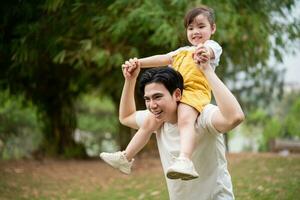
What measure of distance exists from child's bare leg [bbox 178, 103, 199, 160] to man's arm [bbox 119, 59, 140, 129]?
1.13ft

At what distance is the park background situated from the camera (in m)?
6.77

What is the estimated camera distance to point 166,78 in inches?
101

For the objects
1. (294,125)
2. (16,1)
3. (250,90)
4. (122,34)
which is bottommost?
(294,125)

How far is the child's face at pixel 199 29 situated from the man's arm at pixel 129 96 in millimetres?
339

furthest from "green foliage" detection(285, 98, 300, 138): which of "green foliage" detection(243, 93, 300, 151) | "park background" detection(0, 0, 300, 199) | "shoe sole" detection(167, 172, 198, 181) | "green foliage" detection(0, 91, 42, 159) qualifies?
"shoe sole" detection(167, 172, 198, 181)

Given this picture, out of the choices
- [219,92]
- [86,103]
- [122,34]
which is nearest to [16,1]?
[122,34]

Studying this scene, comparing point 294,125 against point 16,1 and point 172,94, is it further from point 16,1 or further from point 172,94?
point 172,94

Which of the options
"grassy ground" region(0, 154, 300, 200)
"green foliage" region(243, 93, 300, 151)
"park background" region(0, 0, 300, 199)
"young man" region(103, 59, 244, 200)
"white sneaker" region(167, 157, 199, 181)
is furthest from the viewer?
"green foliage" region(243, 93, 300, 151)

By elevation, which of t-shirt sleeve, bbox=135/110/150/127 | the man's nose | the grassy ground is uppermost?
the man's nose

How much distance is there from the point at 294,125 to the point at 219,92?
50.7 ft

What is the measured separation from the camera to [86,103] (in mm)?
18297

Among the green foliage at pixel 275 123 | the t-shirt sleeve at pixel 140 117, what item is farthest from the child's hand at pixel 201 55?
the green foliage at pixel 275 123

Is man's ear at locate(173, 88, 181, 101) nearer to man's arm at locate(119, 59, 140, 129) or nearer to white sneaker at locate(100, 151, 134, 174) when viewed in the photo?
man's arm at locate(119, 59, 140, 129)

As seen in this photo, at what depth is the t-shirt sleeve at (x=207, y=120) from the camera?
2512 millimetres
